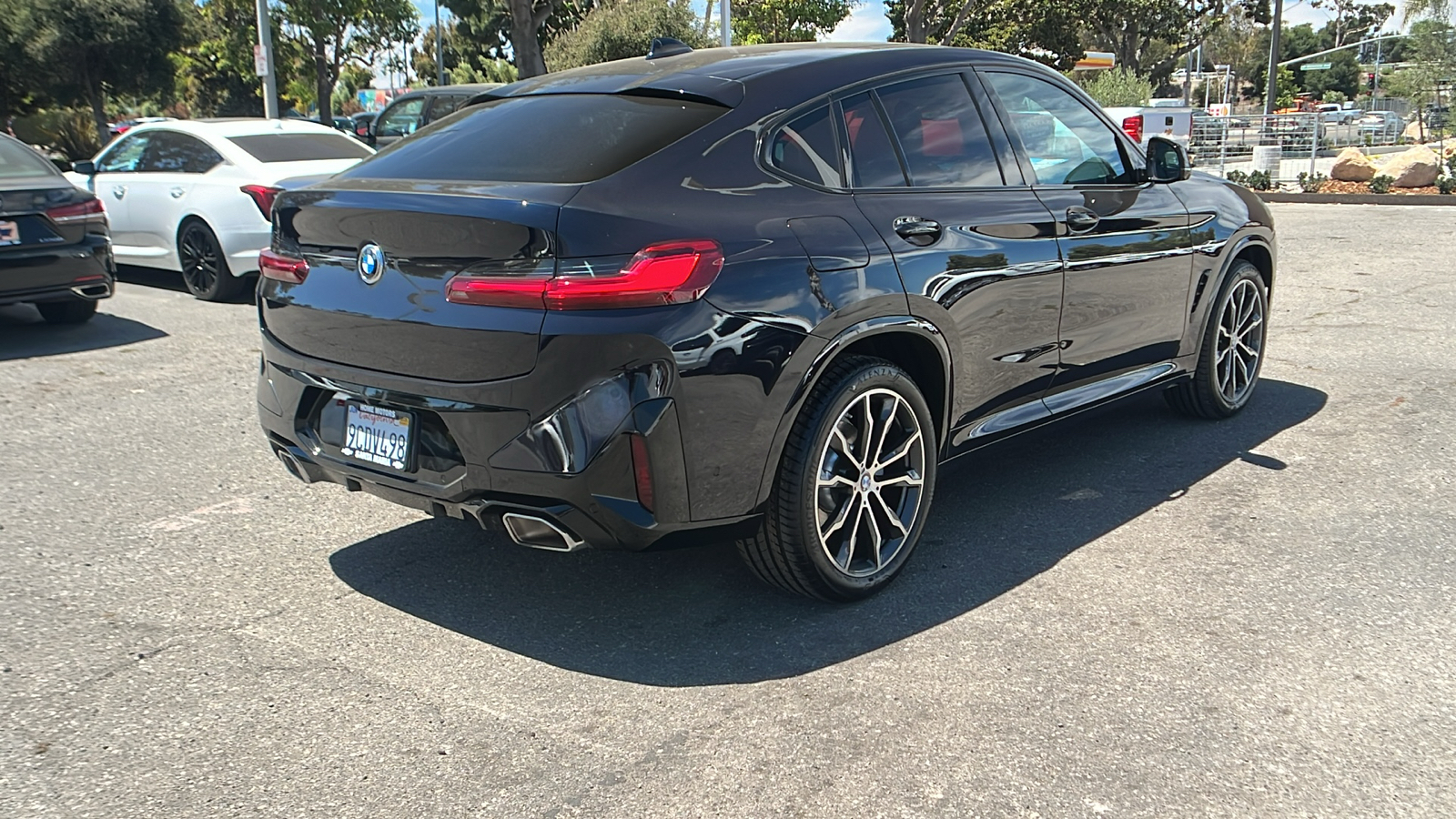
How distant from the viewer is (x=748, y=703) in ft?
10.7

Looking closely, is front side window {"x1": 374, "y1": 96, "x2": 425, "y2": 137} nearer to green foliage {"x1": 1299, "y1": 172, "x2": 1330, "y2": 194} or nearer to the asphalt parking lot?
the asphalt parking lot

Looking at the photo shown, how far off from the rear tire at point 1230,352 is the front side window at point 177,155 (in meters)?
7.60

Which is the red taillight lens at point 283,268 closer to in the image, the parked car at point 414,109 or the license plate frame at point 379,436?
the license plate frame at point 379,436

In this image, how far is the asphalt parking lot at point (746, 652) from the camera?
9.38 ft

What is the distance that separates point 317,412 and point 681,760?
161 cm

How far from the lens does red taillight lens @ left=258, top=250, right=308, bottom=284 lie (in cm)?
377

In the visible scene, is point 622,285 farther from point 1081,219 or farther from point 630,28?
point 630,28

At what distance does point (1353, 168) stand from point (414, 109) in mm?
14732

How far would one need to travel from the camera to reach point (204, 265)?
9906 millimetres

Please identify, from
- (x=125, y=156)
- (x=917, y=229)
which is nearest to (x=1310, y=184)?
(x=125, y=156)

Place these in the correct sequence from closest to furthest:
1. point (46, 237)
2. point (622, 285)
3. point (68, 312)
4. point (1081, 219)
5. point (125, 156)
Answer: point (622, 285) → point (1081, 219) → point (46, 237) → point (68, 312) → point (125, 156)

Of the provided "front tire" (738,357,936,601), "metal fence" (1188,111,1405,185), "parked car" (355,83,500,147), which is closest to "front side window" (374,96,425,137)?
"parked car" (355,83,500,147)

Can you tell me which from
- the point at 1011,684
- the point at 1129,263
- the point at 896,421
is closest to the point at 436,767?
the point at 1011,684

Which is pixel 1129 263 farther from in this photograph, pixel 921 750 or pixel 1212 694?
pixel 921 750
